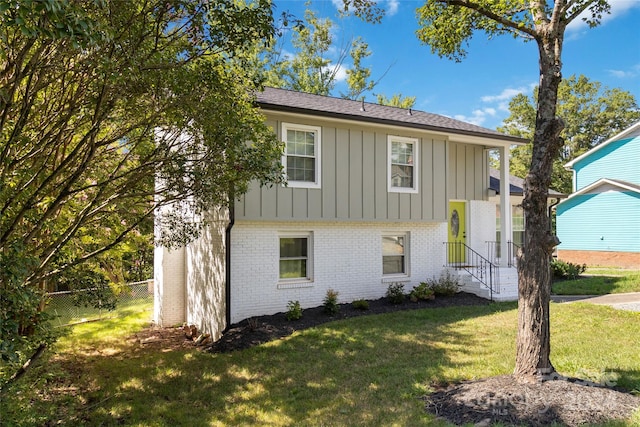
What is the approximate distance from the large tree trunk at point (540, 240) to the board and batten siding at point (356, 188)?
570 cm

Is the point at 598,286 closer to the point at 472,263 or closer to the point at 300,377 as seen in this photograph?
the point at 472,263

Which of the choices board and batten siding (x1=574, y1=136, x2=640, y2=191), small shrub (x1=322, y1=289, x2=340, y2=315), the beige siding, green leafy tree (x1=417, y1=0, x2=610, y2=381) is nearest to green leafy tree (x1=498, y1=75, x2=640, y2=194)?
board and batten siding (x1=574, y1=136, x2=640, y2=191)

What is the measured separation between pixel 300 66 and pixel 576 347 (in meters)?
Answer: 22.8

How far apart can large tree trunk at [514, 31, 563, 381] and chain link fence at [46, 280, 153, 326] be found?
8624 mm

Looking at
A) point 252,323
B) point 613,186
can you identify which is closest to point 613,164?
point 613,186

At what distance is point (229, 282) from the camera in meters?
9.34

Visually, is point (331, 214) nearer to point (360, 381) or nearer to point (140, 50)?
point (360, 381)

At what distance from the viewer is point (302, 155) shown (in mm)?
10133

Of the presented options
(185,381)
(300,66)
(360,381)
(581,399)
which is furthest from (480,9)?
(300,66)

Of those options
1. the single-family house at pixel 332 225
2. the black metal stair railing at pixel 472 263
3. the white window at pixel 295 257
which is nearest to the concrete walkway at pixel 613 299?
the single-family house at pixel 332 225

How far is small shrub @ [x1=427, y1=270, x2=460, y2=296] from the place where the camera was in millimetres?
11469

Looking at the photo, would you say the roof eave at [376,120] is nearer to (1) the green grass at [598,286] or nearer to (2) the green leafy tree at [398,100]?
(1) the green grass at [598,286]

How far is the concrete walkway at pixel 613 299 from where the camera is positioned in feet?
31.9

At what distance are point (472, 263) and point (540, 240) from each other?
8917mm
